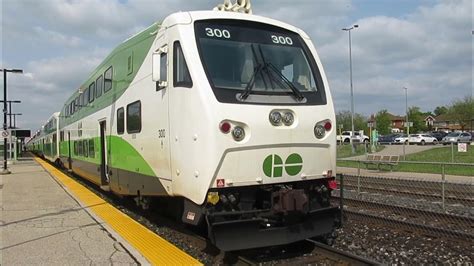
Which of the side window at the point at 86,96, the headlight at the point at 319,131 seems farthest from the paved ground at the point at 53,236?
the side window at the point at 86,96

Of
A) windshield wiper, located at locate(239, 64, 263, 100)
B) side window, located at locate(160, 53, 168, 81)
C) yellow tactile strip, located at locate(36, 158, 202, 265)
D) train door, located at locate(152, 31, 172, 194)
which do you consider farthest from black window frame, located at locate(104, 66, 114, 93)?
windshield wiper, located at locate(239, 64, 263, 100)

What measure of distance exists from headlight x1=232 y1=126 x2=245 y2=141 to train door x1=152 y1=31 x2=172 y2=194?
115 cm

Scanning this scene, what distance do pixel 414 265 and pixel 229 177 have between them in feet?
9.29

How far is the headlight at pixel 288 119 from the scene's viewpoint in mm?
6180

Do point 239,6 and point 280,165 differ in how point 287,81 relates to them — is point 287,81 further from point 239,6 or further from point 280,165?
point 239,6

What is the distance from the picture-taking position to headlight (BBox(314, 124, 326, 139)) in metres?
6.45

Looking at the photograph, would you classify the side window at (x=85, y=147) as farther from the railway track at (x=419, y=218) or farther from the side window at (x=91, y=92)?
the railway track at (x=419, y=218)

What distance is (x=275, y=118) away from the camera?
6094mm

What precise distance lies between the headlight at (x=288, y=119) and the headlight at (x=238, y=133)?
2.11ft

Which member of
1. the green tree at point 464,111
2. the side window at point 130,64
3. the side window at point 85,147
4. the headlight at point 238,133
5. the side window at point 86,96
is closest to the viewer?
the headlight at point 238,133

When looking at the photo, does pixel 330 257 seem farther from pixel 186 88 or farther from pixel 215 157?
pixel 186 88

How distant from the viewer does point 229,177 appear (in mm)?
5828

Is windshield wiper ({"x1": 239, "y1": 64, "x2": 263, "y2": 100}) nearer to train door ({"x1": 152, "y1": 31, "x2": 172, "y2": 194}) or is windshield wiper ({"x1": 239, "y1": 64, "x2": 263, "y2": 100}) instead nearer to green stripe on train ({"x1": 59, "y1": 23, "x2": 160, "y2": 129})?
train door ({"x1": 152, "y1": 31, "x2": 172, "y2": 194})

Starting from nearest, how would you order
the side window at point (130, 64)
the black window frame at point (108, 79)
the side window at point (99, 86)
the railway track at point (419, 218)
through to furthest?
the railway track at point (419, 218), the side window at point (130, 64), the black window frame at point (108, 79), the side window at point (99, 86)
